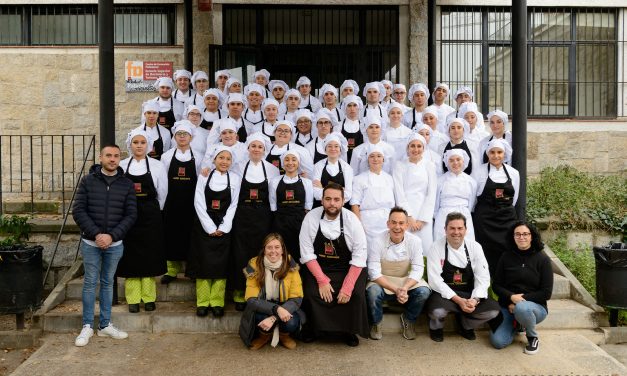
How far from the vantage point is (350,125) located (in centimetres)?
727

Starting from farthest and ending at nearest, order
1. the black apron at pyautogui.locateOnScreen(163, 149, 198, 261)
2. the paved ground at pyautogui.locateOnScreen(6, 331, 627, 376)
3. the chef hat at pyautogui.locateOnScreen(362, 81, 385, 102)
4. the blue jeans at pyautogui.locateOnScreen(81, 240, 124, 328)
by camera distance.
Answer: the chef hat at pyautogui.locateOnScreen(362, 81, 385, 102) < the black apron at pyautogui.locateOnScreen(163, 149, 198, 261) < the blue jeans at pyautogui.locateOnScreen(81, 240, 124, 328) < the paved ground at pyautogui.locateOnScreen(6, 331, 627, 376)

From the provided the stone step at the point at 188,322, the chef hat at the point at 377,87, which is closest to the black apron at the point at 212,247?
the stone step at the point at 188,322

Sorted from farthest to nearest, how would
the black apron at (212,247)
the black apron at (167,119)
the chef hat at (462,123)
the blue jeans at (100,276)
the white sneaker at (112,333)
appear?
1. the black apron at (167,119)
2. the chef hat at (462,123)
3. the black apron at (212,247)
4. the white sneaker at (112,333)
5. the blue jeans at (100,276)

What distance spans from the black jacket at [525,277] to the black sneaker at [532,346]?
0.34 m

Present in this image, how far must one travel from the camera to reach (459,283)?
17.7 feet

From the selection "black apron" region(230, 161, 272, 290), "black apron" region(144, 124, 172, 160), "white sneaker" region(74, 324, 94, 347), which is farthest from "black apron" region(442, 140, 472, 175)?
"white sneaker" region(74, 324, 94, 347)

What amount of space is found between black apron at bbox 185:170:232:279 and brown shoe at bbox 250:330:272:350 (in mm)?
784

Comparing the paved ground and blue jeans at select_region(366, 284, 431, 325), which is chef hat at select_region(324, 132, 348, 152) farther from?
the paved ground

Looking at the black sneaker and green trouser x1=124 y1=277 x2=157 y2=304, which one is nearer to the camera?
the black sneaker

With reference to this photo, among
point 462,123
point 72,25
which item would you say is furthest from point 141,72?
point 462,123

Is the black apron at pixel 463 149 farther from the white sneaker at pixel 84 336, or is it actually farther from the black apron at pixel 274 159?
A: the white sneaker at pixel 84 336

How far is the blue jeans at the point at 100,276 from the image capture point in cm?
537

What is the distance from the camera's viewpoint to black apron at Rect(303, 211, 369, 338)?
5223 mm

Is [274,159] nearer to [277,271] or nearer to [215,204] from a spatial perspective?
[215,204]
